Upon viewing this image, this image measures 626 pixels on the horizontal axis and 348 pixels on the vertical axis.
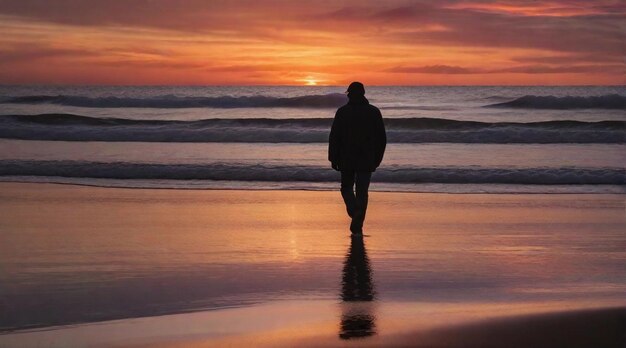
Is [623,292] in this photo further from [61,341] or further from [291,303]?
[61,341]

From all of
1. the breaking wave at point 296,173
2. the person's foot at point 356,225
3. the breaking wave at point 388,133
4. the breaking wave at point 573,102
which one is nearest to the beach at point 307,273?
the person's foot at point 356,225

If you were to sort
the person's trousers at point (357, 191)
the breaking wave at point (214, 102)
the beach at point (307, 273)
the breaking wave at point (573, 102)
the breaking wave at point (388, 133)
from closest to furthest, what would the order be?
the beach at point (307, 273) → the person's trousers at point (357, 191) → the breaking wave at point (388, 133) → the breaking wave at point (573, 102) → the breaking wave at point (214, 102)

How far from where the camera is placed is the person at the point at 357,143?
9586 mm

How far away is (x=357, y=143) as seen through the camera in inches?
376

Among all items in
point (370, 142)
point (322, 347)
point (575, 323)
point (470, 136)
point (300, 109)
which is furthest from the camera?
point (300, 109)

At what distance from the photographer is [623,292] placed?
22.2 ft

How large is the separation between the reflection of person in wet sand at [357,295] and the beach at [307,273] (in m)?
0.02

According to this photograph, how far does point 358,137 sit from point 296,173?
712 centimetres

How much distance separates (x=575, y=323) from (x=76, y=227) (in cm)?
612

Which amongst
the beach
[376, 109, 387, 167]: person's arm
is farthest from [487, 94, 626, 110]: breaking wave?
[376, 109, 387, 167]: person's arm

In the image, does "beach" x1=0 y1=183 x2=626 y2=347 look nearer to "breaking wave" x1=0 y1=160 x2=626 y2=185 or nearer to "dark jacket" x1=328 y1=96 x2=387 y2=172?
"dark jacket" x1=328 y1=96 x2=387 y2=172

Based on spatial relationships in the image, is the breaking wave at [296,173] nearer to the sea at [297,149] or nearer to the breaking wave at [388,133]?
the sea at [297,149]

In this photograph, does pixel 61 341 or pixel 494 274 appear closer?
pixel 61 341

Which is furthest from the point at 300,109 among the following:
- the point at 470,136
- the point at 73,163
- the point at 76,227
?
the point at 76,227
